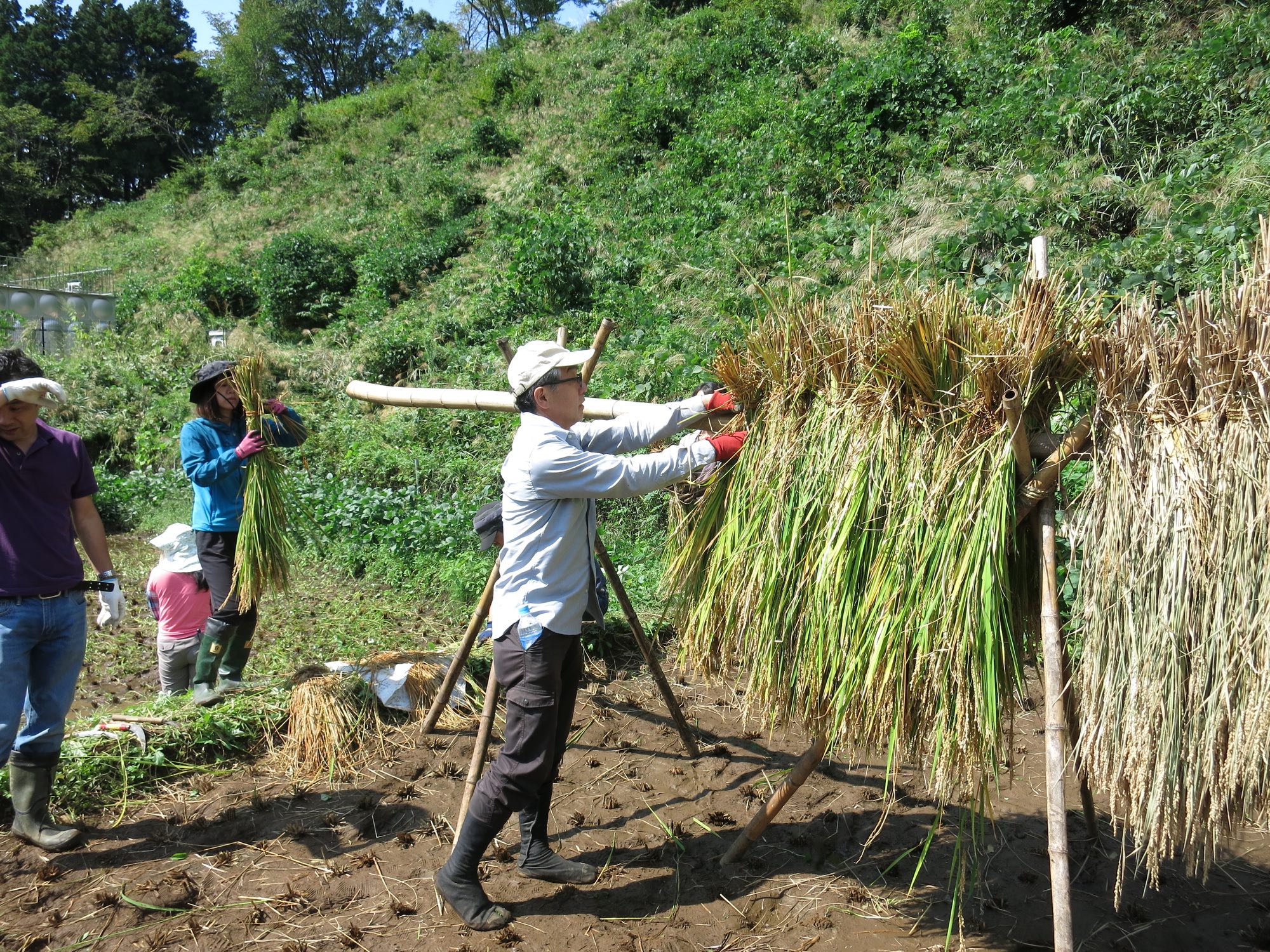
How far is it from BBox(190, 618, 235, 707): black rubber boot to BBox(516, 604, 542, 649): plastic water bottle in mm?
2363

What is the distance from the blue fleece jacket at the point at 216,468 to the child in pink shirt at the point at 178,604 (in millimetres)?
345

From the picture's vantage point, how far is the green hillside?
7.20 metres

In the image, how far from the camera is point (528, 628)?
302 cm

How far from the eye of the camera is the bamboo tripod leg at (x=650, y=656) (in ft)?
12.6

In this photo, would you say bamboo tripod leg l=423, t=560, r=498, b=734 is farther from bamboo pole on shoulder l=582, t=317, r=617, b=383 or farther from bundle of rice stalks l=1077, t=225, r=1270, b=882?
bundle of rice stalks l=1077, t=225, r=1270, b=882

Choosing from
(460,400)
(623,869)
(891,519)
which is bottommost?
(623,869)

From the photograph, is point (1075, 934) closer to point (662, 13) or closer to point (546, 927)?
point (546, 927)

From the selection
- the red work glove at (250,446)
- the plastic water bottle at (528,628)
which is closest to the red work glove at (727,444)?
the plastic water bottle at (528,628)

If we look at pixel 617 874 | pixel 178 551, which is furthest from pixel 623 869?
pixel 178 551

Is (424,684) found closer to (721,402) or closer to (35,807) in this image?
(35,807)

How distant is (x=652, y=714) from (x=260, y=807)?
6.34ft

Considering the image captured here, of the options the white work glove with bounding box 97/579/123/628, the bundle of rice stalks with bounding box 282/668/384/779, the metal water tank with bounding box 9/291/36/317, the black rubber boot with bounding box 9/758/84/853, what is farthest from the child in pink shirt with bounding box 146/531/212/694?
the metal water tank with bounding box 9/291/36/317

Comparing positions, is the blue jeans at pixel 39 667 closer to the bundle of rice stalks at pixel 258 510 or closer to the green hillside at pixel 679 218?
the bundle of rice stalks at pixel 258 510

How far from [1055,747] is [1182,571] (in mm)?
561
